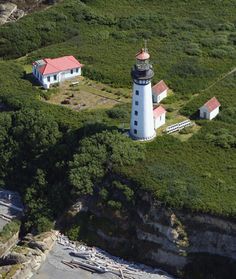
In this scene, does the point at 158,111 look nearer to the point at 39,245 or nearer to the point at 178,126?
the point at 178,126

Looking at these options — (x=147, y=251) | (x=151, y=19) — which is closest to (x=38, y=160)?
(x=147, y=251)

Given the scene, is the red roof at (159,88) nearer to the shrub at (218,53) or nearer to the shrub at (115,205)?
the shrub at (218,53)

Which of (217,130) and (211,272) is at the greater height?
(217,130)

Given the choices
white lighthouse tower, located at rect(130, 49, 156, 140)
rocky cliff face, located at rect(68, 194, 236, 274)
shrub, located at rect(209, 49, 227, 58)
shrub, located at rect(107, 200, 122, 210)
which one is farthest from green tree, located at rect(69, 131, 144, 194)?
shrub, located at rect(209, 49, 227, 58)

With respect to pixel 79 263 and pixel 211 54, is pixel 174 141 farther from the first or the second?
pixel 211 54

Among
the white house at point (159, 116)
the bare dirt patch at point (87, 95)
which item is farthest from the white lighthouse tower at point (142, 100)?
the bare dirt patch at point (87, 95)

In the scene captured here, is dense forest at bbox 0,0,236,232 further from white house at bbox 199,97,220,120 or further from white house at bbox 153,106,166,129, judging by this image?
white house at bbox 153,106,166,129

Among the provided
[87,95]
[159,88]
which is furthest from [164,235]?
[87,95]
